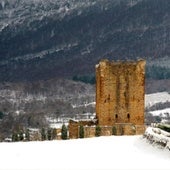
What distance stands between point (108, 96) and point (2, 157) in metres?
55.2

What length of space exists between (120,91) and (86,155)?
55.1 m

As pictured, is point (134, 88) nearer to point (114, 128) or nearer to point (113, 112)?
point (113, 112)

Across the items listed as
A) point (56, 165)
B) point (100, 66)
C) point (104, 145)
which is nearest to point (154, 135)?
point (104, 145)

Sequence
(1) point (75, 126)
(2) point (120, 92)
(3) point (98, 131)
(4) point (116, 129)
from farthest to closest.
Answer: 1. (2) point (120, 92)
2. (1) point (75, 126)
3. (4) point (116, 129)
4. (3) point (98, 131)

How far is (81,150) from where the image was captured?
1912cm

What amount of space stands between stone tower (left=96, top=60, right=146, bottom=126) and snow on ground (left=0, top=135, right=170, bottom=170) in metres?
51.9

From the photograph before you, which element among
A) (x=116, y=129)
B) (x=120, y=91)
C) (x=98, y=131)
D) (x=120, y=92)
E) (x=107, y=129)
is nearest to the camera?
(x=98, y=131)

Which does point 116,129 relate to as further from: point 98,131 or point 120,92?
point 120,92

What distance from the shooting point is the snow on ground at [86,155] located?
1688cm

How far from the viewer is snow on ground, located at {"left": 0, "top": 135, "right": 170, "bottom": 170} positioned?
1688cm

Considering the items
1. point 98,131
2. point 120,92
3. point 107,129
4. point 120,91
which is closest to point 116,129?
point 107,129

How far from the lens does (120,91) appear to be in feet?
241

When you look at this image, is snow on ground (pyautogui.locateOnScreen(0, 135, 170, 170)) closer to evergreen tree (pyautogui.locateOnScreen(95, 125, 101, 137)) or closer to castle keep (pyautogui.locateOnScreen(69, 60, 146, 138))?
evergreen tree (pyautogui.locateOnScreen(95, 125, 101, 137))

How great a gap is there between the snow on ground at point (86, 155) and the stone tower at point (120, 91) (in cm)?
5195
